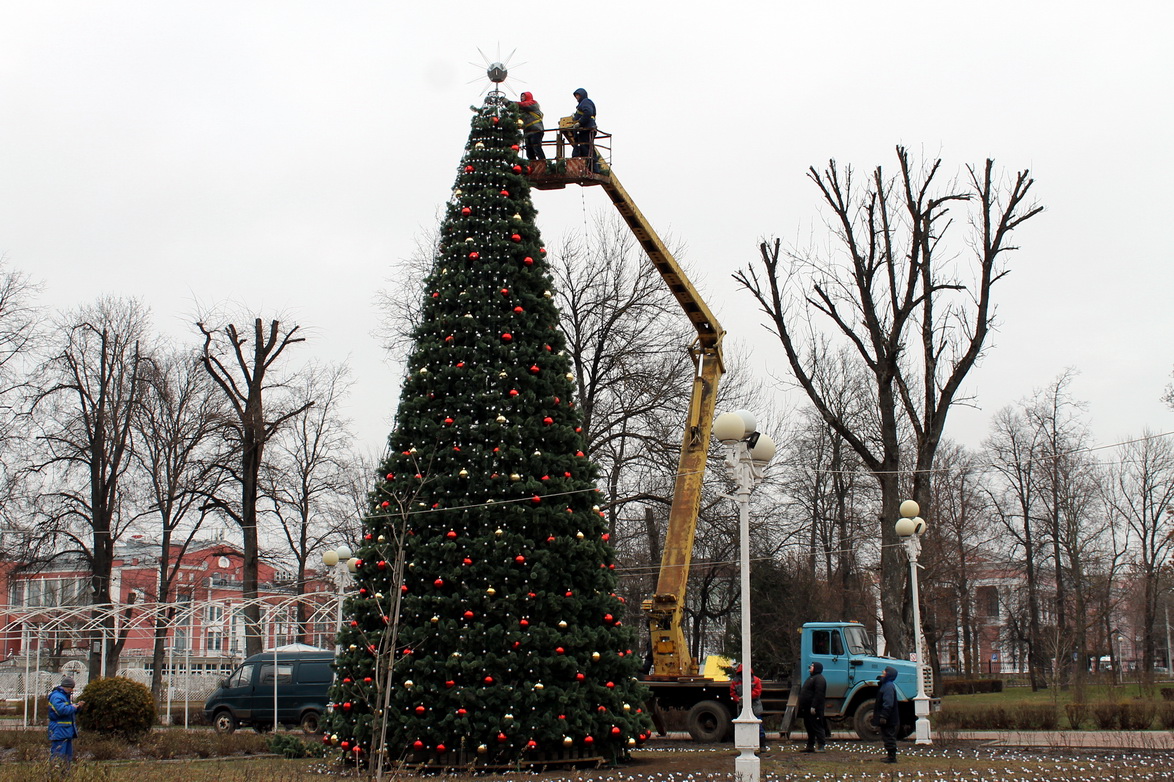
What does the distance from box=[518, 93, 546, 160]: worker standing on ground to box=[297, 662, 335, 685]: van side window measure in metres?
13.5

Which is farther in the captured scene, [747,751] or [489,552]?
[489,552]

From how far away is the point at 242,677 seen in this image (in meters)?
25.0

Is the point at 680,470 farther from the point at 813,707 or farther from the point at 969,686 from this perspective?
the point at 969,686

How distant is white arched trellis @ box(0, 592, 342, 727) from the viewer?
1014 inches

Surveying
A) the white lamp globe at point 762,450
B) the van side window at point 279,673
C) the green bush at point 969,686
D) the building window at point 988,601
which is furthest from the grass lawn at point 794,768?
the building window at point 988,601

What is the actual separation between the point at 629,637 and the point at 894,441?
11.3m

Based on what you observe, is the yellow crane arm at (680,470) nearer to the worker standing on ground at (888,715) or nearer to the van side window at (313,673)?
the worker standing on ground at (888,715)

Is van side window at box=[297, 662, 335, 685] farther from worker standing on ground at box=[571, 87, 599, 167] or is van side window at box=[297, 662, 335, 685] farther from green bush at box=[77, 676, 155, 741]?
worker standing on ground at box=[571, 87, 599, 167]

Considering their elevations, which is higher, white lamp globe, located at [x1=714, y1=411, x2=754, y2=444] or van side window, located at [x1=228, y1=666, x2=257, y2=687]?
white lamp globe, located at [x1=714, y1=411, x2=754, y2=444]

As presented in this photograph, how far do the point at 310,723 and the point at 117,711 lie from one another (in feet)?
16.2

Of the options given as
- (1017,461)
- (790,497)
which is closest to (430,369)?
(790,497)

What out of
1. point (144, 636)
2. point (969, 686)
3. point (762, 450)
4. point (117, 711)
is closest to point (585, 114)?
point (762, 450)

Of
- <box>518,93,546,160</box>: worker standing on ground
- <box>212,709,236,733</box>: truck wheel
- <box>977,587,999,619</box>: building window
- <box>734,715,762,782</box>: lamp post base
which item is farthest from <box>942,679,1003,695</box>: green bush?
<box>734,715,762,782</box>: lamp post base

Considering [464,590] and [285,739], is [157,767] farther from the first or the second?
[464,590]
